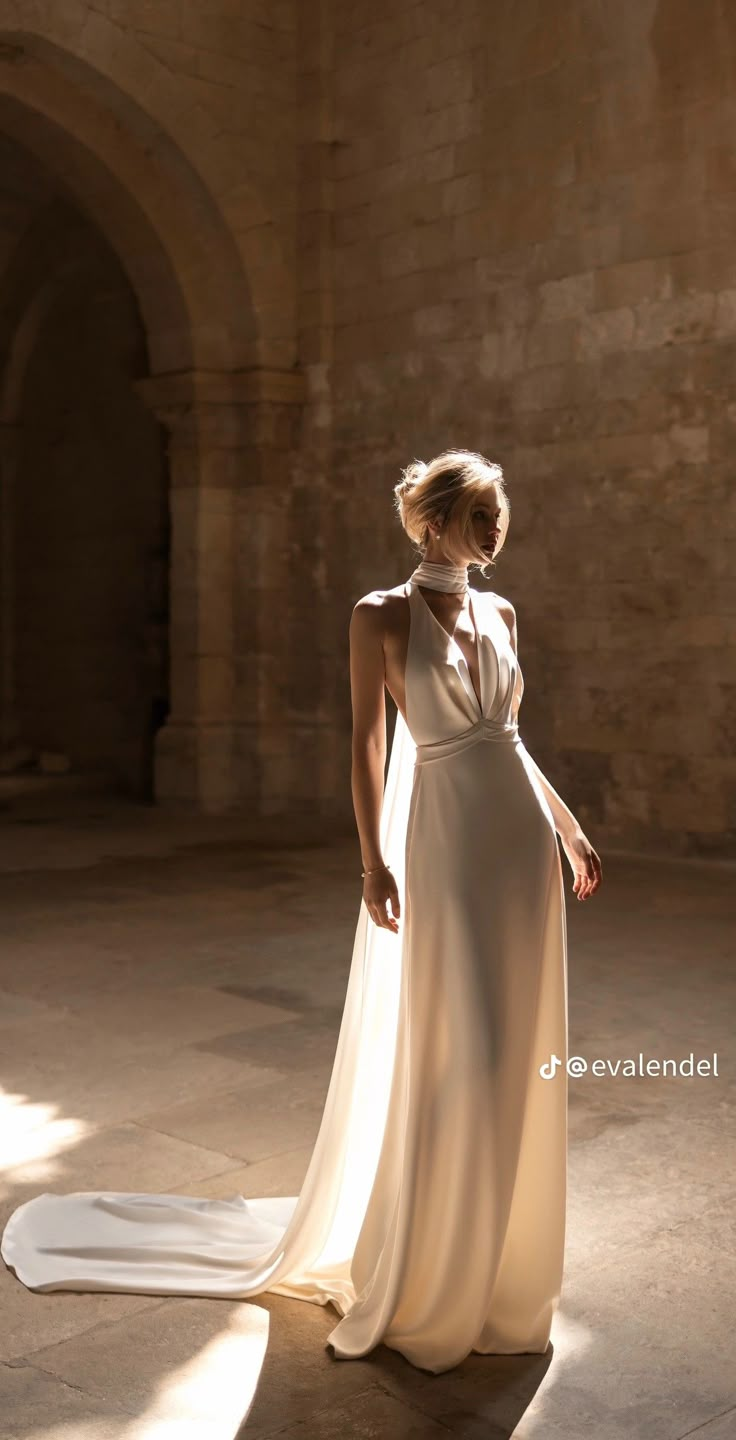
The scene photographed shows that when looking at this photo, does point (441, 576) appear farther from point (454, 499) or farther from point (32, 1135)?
point (32, 1135)

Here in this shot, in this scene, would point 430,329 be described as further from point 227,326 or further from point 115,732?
point 115,732

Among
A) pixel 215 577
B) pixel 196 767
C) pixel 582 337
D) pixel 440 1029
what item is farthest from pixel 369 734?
pixel 215 577

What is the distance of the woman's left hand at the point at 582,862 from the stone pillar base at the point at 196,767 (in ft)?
26.5

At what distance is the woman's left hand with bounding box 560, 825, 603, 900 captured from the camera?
3.13 m

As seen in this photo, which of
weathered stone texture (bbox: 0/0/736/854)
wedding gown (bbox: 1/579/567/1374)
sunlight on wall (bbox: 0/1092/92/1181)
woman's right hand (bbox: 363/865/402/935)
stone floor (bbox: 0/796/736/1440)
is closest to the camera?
stone floor (bbox: 0/796/736/1440)

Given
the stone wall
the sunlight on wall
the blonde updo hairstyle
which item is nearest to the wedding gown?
the blonde updo hairstyle

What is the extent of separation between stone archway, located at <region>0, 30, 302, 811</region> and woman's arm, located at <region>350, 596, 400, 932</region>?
828 cm

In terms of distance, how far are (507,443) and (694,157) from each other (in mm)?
2006

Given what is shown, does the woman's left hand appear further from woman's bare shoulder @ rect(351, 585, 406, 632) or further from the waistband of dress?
woman's bare shoulder @ rect(351, 585, 406, 632)

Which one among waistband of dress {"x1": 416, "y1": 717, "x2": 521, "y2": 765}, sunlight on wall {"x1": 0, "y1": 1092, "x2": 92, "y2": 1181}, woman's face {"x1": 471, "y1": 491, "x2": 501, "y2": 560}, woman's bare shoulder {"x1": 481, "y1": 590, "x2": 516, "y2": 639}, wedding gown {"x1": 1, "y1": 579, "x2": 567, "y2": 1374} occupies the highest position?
woman's face {"x1": 471, "y1": 491, "x2": 501, "y2": 560}

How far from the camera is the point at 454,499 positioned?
2.89 m

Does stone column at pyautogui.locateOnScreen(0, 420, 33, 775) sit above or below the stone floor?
above

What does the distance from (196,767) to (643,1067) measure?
6.88 m

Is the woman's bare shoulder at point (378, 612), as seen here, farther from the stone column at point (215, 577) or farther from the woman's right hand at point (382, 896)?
the stone column at point (215, 577)
